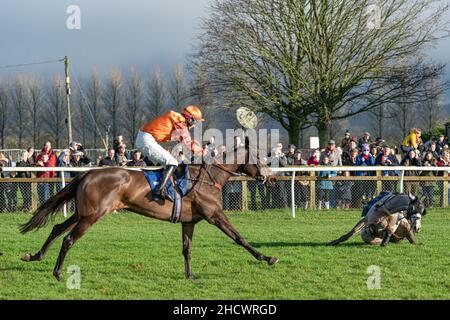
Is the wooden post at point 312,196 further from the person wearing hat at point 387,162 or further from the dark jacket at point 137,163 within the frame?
the dark jacket at point 137,163

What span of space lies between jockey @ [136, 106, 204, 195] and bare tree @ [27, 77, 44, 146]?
148 feet

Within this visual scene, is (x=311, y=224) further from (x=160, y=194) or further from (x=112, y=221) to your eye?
(x=160, y=194)

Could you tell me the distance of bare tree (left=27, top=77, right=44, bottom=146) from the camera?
51.2m

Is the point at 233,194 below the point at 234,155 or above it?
below

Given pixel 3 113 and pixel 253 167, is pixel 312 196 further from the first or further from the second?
pixel 3 113

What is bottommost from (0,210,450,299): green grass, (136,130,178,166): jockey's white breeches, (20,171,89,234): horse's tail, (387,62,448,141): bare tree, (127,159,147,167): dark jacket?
(0,210,450,299): green grass

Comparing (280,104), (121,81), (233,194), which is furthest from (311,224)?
(121,81)

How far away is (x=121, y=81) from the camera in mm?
52062

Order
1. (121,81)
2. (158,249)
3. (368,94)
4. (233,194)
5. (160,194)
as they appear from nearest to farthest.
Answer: (160,194)
(158,249)
(233,194)
(368,94)
(121,81)

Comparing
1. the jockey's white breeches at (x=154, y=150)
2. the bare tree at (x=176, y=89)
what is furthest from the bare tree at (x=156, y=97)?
the jockey's white breeches at (x=154, y=150)

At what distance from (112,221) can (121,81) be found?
3976 cm

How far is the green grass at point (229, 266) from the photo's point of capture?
6445 mm

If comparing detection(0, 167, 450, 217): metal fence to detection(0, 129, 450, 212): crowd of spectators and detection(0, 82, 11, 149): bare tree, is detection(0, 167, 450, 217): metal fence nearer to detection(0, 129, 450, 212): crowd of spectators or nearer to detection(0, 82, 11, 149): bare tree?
detection(0, 129, 450, 212): crowd of spectators

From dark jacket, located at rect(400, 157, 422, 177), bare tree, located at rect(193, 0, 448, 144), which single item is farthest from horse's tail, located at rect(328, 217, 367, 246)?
bare tree, located at rect(193, 0, 448, 144)
